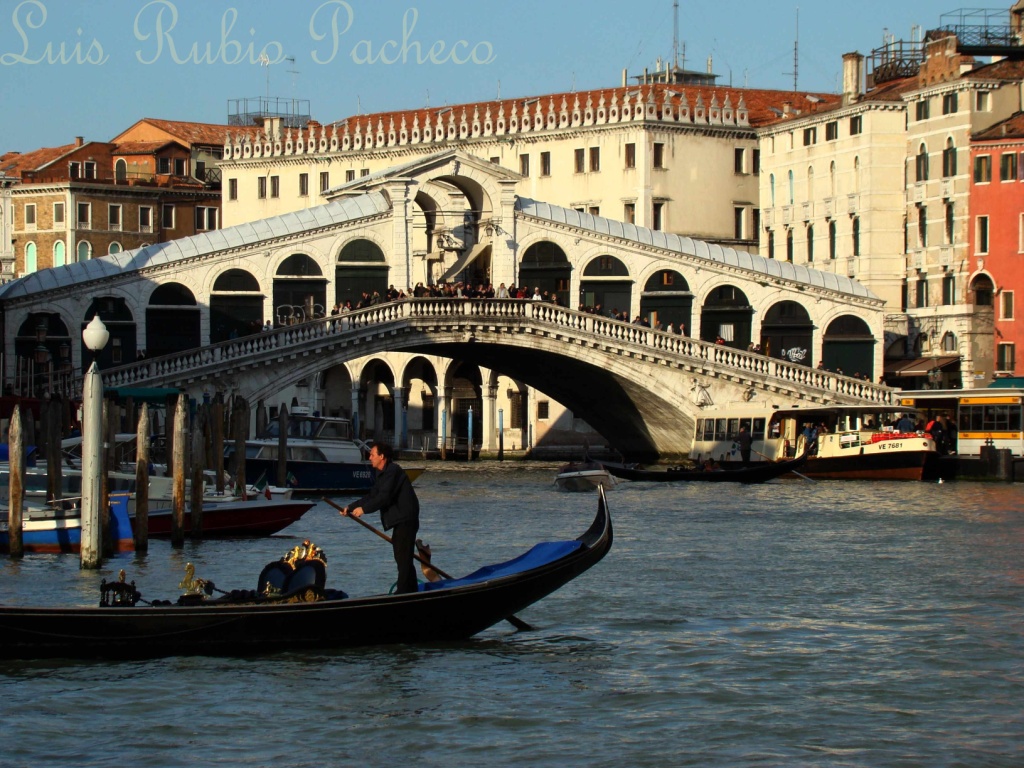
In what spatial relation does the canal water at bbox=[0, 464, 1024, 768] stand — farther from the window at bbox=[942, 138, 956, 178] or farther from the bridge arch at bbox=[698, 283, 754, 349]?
the window at bbox=[942, 138, 956, 178]

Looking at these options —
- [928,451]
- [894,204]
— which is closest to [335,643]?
[928,451]

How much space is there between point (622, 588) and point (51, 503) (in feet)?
23.1

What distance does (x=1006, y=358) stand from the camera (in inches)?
1716

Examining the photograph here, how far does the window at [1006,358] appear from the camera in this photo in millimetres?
43312

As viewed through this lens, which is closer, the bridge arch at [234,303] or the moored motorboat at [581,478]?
the moored motorboat at [581,478]

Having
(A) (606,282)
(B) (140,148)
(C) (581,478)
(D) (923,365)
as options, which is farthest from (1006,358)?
(B) (140,148)

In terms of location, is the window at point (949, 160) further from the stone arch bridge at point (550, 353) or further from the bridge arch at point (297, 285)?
the bridge arch at point (297, 285)

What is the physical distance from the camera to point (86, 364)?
40344 millimetres

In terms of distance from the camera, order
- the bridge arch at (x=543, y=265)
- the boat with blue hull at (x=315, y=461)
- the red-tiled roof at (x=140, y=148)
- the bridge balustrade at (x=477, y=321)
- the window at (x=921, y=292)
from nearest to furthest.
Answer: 1. the boat with blue hull at (x=315, y=461)
2. the bridge balustrade at (x=477, y=321)
3. the bridge arch at (x=543, y=265)
4. the window at (x=921, y=292)
5. the red-tiled roof at (x=140, y=148)

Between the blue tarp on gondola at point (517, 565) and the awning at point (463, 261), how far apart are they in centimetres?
2768

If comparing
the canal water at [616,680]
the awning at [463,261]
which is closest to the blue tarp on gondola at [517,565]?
the canal water at [616,680]

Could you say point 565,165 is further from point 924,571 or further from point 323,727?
point 323,727

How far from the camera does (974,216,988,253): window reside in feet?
143

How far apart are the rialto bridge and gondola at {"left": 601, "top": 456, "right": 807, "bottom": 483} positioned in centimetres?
345
